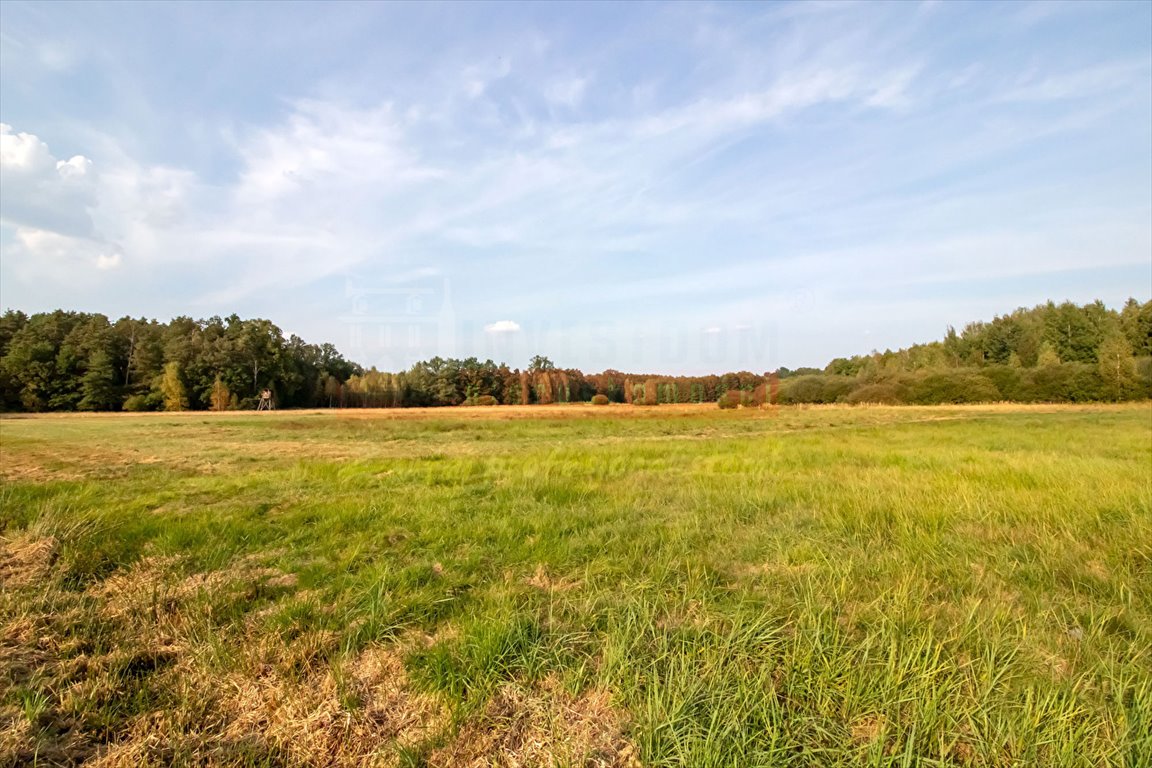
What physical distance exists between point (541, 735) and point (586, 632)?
0.89 metres

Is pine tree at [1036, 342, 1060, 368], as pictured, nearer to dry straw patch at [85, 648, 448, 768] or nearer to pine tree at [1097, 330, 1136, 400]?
pine tree at [1097, 330, 1136, 400]

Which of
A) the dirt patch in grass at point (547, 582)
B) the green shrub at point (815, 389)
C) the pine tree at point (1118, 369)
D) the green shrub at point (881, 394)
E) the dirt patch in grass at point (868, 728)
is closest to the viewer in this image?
the dirt patch in grass at point (868, 728)

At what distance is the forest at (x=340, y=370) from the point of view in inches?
2489

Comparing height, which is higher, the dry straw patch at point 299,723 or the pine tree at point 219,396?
the pine tree at point 219,396

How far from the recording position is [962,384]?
67.3 meters

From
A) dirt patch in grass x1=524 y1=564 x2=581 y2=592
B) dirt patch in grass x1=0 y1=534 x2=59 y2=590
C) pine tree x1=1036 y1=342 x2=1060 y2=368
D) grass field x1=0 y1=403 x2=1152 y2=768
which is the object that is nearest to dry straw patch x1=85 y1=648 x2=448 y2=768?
grass field x1=0 y1=403 x2=1152 y2=768

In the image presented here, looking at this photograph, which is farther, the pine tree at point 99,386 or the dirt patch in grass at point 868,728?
the pine tree at point 99,386

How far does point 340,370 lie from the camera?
3949 inches

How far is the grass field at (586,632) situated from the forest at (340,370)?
225ft

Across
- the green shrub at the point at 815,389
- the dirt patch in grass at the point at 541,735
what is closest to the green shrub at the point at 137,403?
the dirt patch in grass at the point at 541,735

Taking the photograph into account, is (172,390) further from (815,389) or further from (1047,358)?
(1047,358)

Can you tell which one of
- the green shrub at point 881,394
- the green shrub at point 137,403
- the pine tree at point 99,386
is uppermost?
the pine tree at point 99,386

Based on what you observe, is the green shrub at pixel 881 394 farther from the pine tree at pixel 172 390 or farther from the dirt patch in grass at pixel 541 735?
the pine tree at pixel 172 390

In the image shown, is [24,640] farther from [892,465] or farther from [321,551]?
[892,465]
